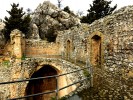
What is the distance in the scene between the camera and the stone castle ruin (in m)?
7.77

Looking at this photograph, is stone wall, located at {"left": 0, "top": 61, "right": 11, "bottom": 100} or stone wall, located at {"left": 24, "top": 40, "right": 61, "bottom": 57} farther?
stone wall, located at {"left": 24, "top": 40, "right": 61, "bottom": 57}

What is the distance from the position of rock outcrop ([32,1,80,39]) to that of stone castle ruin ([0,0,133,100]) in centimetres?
698

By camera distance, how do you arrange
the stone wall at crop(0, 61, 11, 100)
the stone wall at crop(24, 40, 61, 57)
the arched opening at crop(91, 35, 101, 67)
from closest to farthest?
1. the arched opening at crop(91, 35, 101, 67)
2. the stone wall at crop(0, 61, 11, 100)
3. the stone wall at crop(24, 40, 61, 57)

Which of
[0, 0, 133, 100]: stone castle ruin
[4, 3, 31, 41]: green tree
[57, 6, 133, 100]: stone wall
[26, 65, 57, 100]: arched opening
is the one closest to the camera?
[57, 6, 133, 100]: stone wall

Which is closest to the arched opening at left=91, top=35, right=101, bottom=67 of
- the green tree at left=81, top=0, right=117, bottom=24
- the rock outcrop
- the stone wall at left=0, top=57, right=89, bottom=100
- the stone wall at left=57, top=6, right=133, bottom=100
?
the stone wall at left=57, top=6, right=133, bottom=100

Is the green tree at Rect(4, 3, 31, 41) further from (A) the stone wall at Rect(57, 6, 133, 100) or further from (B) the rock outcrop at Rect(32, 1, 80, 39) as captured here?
(A) the stone wall at Rect(57, 6, 133, 100)

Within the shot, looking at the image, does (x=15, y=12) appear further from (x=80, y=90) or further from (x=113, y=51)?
(x=80, y=90)

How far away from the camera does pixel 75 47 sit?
56.2 feet

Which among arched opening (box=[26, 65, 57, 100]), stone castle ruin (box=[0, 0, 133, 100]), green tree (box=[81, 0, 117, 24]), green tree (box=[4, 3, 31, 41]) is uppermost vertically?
green tree (box=[81, 0, 117, 24])

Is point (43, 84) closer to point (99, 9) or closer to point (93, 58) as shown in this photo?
point (93, 58)

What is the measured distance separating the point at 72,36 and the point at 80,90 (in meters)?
11.9

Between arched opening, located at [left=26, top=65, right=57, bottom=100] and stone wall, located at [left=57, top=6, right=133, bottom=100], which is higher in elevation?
stone wall, located at [left=57, top=6, right=133, bottom=100]

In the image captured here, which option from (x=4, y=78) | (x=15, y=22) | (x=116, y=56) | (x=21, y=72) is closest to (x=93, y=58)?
(x=116, y=56)

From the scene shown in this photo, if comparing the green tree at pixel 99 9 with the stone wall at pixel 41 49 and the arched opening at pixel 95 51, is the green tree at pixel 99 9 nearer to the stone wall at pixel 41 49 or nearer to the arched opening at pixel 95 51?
the stone wall at pixel 41 49
